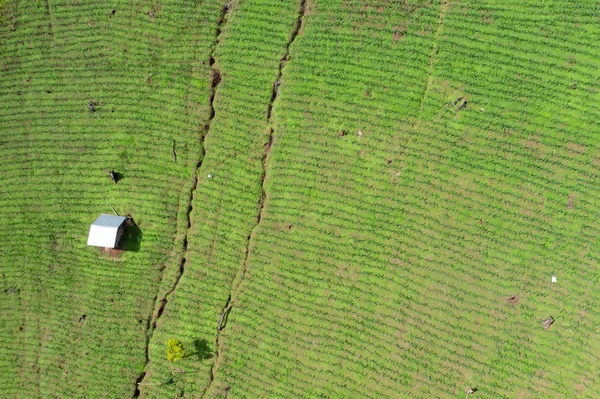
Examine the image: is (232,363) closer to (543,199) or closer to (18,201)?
(18,201)

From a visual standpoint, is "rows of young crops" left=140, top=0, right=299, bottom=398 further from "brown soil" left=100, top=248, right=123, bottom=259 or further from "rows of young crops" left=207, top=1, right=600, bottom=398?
"brown soil" left=100, top=248, right=123, bottom=259

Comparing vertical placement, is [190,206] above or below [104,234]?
above

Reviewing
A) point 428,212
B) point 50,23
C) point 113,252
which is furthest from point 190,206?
point 50,23

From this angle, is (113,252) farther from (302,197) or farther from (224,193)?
(302,197)

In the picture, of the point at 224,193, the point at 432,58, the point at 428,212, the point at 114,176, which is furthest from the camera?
the point at 114,176

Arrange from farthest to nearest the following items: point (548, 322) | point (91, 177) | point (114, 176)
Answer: point (91, 177) < point (114, 176) < point (548, 322)

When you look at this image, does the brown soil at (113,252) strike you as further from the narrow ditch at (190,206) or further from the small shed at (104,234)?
the narrow ditch at (190,206)

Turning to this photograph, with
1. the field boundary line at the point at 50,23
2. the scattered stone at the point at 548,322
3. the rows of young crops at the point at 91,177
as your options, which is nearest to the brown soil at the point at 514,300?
the scattered stone at the point at 548,322
